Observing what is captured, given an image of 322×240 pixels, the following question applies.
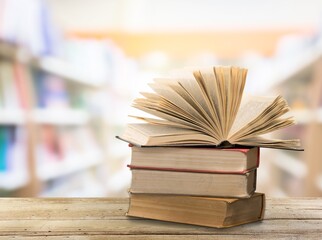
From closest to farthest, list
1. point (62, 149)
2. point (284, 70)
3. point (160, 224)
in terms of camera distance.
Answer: point (160, 224), point (62, 149), point (284, 70)

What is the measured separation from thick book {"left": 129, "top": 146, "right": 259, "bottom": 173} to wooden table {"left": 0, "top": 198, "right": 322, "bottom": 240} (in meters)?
0.08

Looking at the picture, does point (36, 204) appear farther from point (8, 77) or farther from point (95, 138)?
point (95, 138)

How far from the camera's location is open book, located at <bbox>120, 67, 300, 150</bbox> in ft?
2.10

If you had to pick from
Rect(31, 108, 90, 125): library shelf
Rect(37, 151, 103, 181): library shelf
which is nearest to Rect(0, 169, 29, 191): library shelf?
Rect(37, 151, 103, 181): library shelf

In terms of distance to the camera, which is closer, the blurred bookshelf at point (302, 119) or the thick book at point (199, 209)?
the thick book at point (199, 209)

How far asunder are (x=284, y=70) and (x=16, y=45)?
138cm

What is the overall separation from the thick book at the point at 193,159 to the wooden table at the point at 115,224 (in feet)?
0.26

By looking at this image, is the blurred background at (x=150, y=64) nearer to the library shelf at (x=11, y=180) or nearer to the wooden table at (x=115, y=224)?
the library shelf at (x=11, y=180)

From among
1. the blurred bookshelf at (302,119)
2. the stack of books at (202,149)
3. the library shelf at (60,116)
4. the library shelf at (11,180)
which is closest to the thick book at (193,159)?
the stack of books at (202,149)

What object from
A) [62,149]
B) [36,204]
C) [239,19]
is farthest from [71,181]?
[36,204]

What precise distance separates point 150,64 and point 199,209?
1958 mm

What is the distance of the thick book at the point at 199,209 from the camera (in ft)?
1.99

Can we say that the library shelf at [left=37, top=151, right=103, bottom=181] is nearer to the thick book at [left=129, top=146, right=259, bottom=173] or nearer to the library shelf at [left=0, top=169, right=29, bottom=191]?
the library shelf at [left=0, top=169, right=29, bottom=191]

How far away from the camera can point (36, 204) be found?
2.46 feet
